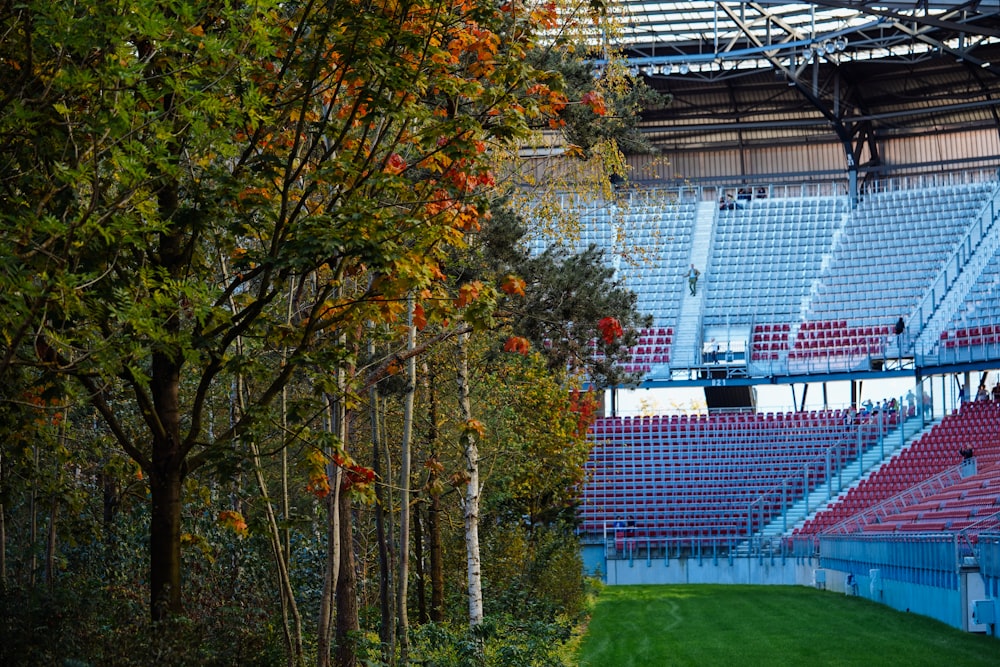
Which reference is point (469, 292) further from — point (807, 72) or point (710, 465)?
point (807, 72)

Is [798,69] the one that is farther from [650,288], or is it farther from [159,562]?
[159,562]

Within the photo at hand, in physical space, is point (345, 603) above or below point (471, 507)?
below

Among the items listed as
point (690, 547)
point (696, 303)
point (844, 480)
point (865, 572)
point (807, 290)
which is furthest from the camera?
point (696, 303)

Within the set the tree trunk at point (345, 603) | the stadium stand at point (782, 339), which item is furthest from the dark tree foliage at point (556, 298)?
the stadium stand at point (782, 339)

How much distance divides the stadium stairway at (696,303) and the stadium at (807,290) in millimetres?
90

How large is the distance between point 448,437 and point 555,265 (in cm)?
365

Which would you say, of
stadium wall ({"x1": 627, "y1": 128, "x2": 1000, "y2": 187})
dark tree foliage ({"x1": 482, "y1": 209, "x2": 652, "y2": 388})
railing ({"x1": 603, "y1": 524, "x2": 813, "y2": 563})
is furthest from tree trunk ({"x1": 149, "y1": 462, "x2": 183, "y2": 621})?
stadium wall ({"x1": 627, "y1": 128, "x2": 1000, "y2": 187})

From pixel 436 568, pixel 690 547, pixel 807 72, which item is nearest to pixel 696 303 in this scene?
pixel 807 72

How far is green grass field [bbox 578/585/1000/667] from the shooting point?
15102 millimetres

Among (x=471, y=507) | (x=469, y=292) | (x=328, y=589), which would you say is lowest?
(x=328, y=589)

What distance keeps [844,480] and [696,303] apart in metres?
11.7

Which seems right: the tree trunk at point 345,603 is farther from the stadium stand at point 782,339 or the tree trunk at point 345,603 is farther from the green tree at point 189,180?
the stadium stand at point 782,339

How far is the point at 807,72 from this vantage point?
2016 inches

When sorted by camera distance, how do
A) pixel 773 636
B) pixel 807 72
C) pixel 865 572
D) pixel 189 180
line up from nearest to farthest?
1. pixel 189 180
2. pixel 773 636
3. pixel 865 572
4. pixel 807 72
